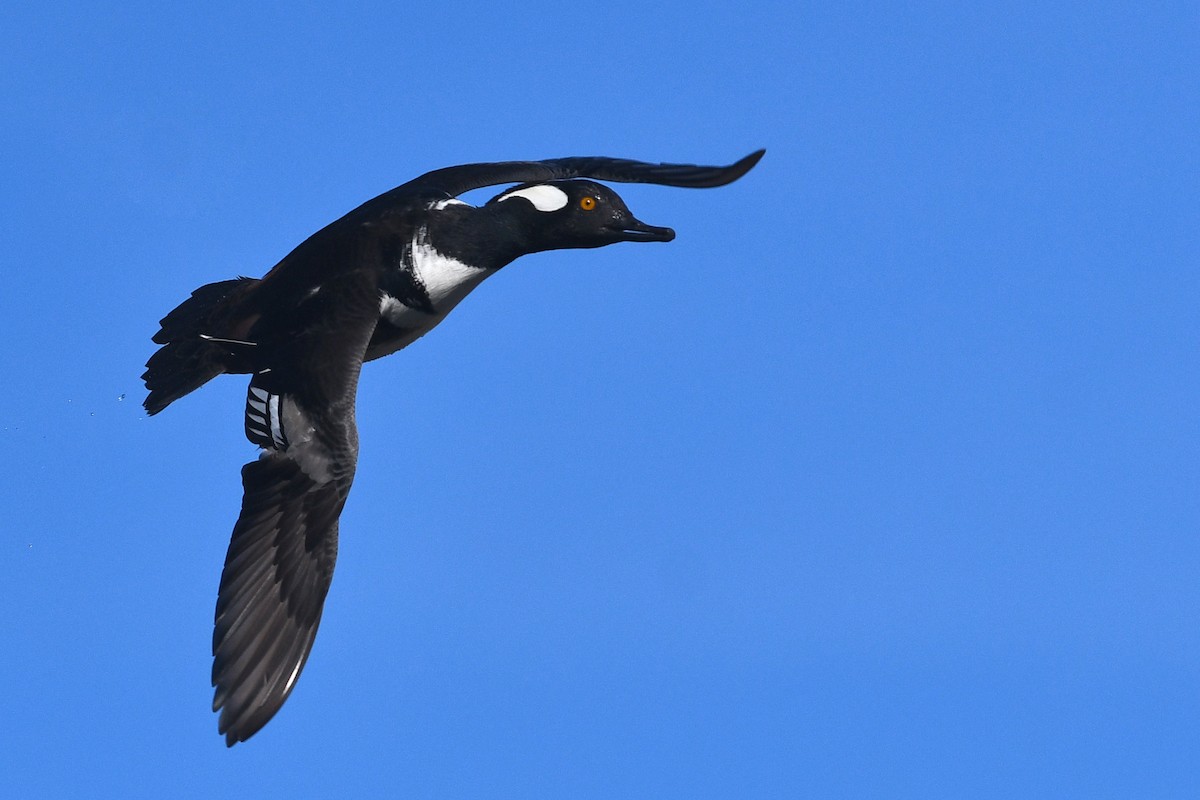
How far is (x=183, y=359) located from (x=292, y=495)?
1490 mm

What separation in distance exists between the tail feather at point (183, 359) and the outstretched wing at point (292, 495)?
61 centimetres

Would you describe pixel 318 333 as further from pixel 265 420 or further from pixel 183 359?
pixel 183 359

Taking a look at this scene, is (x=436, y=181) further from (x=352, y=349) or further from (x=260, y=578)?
(x=260, y=578)

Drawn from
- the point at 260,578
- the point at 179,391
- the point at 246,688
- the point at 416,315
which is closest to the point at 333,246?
the point at 416,315

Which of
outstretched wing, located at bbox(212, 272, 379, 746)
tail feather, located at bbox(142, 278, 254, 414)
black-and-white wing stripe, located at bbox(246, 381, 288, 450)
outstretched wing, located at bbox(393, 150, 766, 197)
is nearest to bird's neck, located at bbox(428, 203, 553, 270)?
outstretched wing, located at bbox(393, 150, 766, 197)

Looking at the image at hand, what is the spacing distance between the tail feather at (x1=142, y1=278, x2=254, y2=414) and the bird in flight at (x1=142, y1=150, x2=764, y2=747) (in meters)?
0.01

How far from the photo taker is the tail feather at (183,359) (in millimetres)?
10336

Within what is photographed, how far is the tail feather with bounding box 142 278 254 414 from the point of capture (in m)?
10.3

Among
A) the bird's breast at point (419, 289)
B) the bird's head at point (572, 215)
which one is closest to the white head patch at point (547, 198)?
the bird's head at point (572, 215)

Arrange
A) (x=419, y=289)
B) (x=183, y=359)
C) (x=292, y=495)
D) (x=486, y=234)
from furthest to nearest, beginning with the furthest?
(x=183, y=359), (x=486, y=234), (x=419, y=289), (x=292, y=495)

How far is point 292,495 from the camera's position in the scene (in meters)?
9.53

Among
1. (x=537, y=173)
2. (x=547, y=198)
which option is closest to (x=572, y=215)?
(x=547, y=198)

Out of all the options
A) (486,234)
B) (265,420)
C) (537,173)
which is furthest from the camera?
(537,173)

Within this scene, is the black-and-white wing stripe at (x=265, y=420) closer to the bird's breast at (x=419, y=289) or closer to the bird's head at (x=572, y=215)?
the bird's breast at (x=419, y=289)
